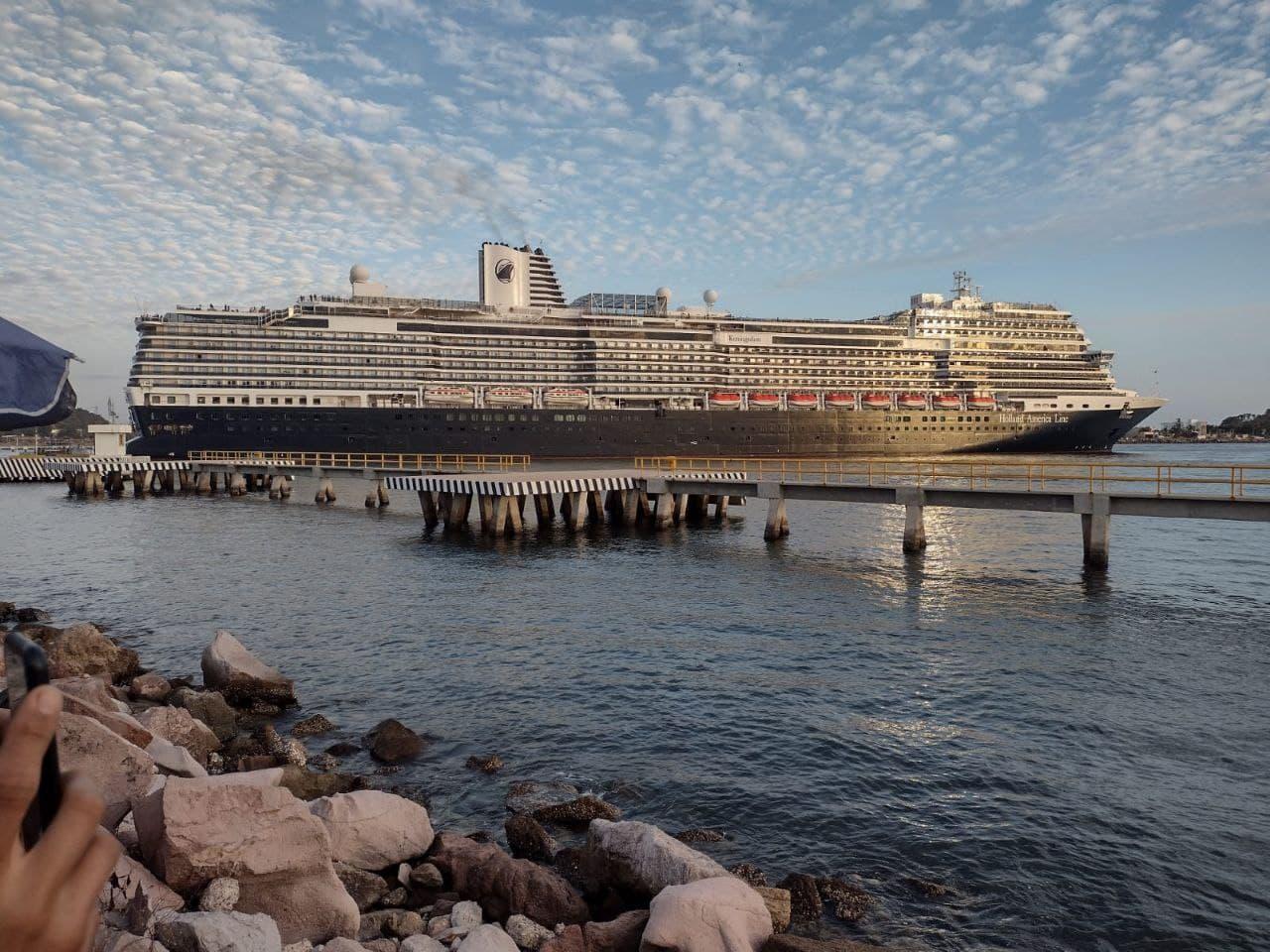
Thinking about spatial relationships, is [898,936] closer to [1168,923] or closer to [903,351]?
[1168,923]

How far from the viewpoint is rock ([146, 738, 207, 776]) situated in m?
8.14

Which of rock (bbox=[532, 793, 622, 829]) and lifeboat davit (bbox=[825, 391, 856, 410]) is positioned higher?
lifeboat davit (bbox=[825, 391, 856, 410])

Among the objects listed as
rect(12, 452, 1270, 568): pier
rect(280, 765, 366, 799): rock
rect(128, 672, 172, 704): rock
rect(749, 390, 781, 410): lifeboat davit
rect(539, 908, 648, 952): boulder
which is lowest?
A: rect(539, 908, 648, 952): boulder

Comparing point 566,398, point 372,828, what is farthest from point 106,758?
point 566,398

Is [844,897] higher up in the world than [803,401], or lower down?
lower down

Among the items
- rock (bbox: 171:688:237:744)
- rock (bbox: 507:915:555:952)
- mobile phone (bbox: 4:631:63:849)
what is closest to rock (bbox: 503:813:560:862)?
rock (bbox: 507:915:555:952)

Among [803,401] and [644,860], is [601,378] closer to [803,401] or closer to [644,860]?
[803,401]

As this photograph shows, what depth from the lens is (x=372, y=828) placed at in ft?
24.5

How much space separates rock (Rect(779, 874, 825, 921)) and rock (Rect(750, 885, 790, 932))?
0.37 meters

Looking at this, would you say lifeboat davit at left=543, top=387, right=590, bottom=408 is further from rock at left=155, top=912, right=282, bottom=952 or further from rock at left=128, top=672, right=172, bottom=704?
rock at left=155, top=912, right=282, bottom=952

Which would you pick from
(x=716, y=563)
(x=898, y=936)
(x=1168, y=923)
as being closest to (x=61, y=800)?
(x=898, y=936)

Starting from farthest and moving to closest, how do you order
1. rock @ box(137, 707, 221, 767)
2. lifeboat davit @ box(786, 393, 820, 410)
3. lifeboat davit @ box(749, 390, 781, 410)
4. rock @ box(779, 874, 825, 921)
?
lifeboat davit @ box(786, 393, 820, 410), lifeboat davit @ box(749, 390, 781, 410), rock @ box(137, 707, 221, 767), rock @ box(779, 874, 825, 921)

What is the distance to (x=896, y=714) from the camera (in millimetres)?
12227

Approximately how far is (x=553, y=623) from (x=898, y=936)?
11921 millimetres
